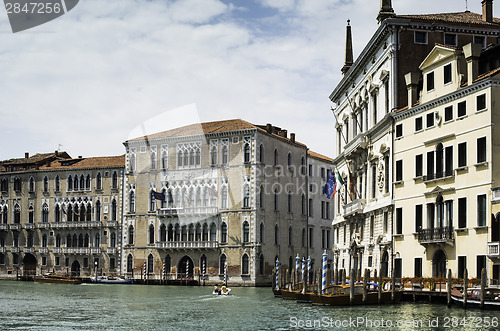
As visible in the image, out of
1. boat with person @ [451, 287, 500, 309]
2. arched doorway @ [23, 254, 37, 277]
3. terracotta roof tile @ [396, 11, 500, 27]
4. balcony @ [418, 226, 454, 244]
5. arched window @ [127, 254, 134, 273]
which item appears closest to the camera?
boat with person @ [451, 287, 500, 309]

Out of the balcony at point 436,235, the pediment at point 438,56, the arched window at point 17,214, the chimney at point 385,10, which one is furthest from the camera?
the arched window at point 17,214

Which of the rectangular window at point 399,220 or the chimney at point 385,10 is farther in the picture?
the chimney at point 385,10

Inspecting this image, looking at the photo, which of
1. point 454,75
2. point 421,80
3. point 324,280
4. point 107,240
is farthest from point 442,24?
point 107,240

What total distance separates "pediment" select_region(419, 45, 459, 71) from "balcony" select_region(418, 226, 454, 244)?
743 centimetres

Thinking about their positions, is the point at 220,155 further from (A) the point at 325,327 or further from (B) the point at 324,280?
(A) the point at 325,327

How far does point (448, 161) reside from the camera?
107 ft

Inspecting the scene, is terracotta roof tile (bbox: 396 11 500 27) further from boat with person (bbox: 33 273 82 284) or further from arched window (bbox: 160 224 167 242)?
boat with person (bbox: 33 273 82 284)

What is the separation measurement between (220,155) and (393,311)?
34.6 meters

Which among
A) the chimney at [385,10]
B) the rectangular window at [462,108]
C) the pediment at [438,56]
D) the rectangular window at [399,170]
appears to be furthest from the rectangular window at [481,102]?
the chimney at [385,10]

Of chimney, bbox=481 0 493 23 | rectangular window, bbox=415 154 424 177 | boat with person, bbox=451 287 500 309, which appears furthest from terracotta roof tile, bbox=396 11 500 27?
boat with person, bbox=451 287 500 309

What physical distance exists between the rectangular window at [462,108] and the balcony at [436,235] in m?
4.66

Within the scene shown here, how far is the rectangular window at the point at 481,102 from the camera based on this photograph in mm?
30297

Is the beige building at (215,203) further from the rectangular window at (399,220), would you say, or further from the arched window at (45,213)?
the rectangular window at (399,220)

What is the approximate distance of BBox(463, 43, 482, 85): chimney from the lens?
32031 millimetres
